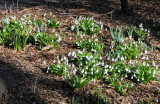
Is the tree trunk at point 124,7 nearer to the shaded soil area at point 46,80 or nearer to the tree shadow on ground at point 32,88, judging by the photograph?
the shaded soil area at point 46,80

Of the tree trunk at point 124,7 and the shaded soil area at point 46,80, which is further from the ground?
the tree trunk at point 124,7

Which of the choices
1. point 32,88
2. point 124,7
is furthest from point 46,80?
point 124,7

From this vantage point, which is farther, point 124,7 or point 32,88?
point 124,7

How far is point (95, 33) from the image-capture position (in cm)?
486

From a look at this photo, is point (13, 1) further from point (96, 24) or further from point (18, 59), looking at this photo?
point (18, 59)

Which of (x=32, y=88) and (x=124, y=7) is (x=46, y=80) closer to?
(x=32, y=88)

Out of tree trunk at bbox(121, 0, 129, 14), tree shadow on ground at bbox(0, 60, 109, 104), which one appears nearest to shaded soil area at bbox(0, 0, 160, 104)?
tree shadow on ground at bbox(0, 60, 109, 104)

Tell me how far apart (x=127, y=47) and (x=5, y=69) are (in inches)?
87.4

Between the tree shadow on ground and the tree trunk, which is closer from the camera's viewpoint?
the tree shadow on ground

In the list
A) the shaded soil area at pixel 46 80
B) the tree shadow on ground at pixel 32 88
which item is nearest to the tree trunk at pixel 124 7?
the shaded soil area at pixel 46 80

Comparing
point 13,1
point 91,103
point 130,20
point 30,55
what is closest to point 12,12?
point 13,1

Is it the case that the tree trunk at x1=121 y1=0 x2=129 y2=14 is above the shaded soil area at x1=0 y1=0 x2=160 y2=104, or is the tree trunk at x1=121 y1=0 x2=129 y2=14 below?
above

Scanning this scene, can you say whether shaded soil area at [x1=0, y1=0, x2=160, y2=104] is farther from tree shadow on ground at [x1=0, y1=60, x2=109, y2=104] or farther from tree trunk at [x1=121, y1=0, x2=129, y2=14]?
tree trunk at [x1=121, y1=0, x2=129, y2=14]

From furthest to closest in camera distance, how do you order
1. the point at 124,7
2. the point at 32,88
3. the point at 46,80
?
the point at 124,7, the point at 46,80, the point at 32,88
